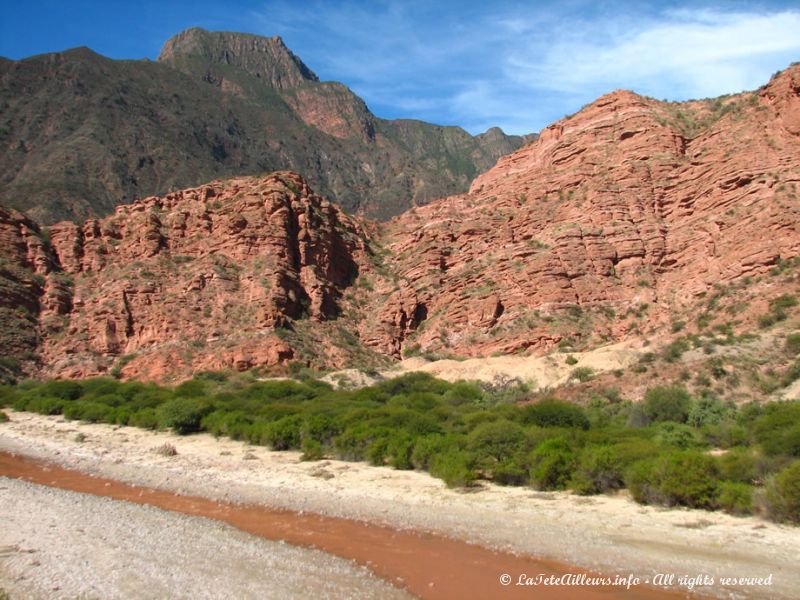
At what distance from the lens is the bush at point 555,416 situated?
24375 mm

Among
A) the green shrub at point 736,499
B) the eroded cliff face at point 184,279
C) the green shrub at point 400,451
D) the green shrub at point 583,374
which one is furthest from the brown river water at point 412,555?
the eroded cliff face at point 184,279

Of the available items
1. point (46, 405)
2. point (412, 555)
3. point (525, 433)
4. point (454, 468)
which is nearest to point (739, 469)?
point (525, 433)

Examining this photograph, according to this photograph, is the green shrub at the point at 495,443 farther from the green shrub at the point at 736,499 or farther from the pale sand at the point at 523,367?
the pale sand at the point at 523,367

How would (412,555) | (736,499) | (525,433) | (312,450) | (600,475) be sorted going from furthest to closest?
(312,450) < (525,433) < (600,475) < (736,499) < (412,555)

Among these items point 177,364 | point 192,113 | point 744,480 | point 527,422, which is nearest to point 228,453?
point 527,422

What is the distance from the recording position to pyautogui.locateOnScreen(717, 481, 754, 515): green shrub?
12.7m

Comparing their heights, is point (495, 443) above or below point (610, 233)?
below

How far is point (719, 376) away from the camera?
28.7 metres

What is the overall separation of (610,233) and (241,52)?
173m

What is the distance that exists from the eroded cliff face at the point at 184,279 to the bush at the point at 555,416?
28647 millimetres

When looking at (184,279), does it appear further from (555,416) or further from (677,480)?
(677,480)

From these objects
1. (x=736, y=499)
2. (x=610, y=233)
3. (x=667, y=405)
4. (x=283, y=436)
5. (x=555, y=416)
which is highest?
(x=610, y=233)

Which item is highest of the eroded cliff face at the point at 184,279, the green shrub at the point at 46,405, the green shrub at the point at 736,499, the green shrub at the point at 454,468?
the eroded cliff face at the point at 184,279

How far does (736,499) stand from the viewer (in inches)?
508
